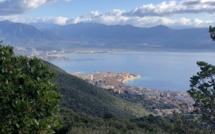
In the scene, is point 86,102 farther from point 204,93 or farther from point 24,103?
point 24,103

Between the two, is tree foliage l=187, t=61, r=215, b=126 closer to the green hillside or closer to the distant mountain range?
the green hillside

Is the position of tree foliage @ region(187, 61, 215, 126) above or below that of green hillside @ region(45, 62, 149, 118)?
above

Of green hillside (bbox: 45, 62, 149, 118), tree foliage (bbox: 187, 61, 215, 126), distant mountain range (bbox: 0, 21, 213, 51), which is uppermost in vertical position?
distant mountain range (bbox: 0, 21, 213, 51)

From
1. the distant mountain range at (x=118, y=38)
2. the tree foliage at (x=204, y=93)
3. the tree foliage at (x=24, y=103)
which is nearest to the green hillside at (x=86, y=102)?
the tree foliage at (x=204, y=93)

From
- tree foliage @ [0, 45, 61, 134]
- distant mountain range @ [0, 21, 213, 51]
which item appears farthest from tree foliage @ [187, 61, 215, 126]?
distant mountain range @ [0, 21, 213, 51]

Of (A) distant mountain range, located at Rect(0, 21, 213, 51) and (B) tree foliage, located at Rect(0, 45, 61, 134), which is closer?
(B) tree foliage, located at Rect(0, 45, 61, 134)

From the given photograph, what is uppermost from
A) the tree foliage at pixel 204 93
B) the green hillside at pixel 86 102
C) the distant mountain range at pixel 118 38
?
the distant mountain range at pixel 118 38

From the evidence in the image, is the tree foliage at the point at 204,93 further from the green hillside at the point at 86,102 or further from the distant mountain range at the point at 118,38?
the distant mountain range at the point at 118,38
